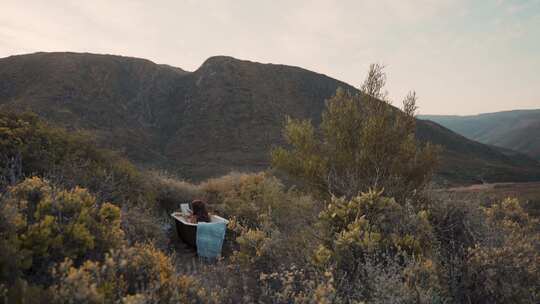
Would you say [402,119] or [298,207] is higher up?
[402,119]

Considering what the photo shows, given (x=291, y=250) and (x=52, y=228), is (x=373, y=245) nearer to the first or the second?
(x=291, y=250)

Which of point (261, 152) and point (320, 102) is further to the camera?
point (320, 102)

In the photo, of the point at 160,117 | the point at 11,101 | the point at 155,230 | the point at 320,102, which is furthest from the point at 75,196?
the point at 320,102

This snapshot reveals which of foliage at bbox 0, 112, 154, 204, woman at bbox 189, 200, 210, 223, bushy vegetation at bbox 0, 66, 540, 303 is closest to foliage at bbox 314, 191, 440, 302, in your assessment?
bushy vegetation at bbox 0, 66, 540, 303

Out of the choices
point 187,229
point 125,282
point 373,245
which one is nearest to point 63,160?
point 187,229

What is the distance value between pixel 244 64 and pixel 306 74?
1234 centimetres

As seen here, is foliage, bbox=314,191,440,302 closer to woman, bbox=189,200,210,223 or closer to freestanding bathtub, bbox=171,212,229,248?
freestanding bathtub, bbox=171,212,229,248

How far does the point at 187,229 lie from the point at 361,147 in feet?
18.5

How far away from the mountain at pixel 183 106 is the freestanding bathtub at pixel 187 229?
2305 centimetres

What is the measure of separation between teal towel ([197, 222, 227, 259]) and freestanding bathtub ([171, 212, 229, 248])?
12.6 inches

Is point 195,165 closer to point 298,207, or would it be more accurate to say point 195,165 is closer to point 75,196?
point 298,207

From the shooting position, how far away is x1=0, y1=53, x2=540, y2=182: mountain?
41.4m

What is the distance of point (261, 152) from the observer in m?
43.6

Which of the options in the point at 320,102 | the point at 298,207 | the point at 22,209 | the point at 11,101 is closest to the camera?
the point at 22,209
